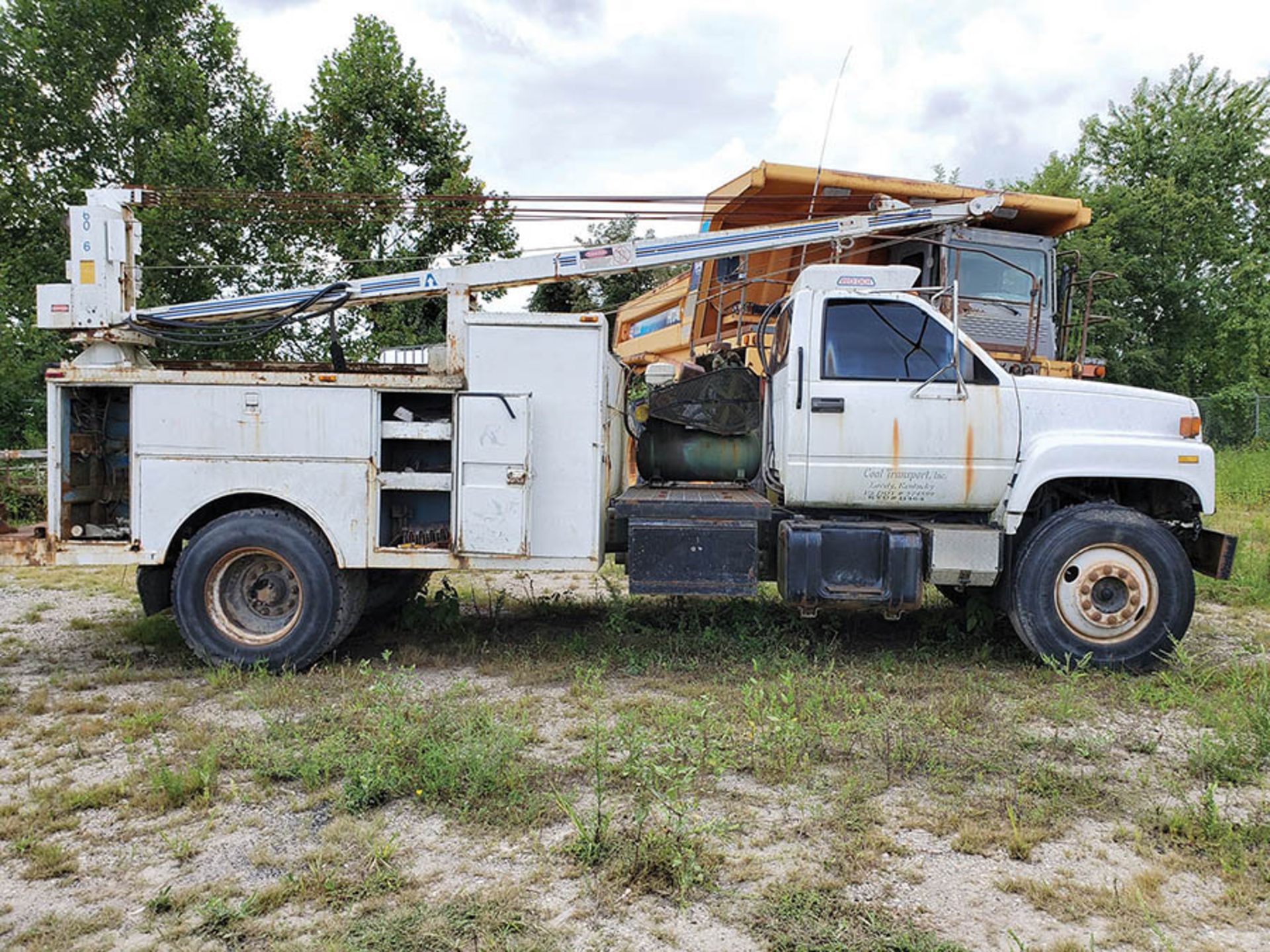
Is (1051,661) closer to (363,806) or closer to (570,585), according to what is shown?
→ (363,806)

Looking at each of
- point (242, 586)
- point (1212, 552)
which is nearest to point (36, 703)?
point (242, 586)

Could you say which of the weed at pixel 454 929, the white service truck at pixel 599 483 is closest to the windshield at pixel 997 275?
the white service truck at pixel 599 483

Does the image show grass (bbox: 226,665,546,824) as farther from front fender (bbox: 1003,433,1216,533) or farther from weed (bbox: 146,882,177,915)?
front fender (bbox: 1003,433,1216,533)

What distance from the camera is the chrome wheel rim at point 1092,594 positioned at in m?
5.79

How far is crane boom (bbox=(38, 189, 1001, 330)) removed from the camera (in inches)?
246

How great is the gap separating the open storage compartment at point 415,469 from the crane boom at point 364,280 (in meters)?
0.92

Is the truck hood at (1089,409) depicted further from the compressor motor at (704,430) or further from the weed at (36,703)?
the weed at (36,703)

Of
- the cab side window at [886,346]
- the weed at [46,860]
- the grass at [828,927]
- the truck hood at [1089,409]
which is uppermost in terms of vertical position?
the cab side window at [886,346]

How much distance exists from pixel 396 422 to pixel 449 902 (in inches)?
136

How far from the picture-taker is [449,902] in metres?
3.15

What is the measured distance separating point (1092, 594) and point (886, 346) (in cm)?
208

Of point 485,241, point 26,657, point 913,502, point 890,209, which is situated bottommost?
point 26,657

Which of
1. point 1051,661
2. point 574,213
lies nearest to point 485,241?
point 574,213

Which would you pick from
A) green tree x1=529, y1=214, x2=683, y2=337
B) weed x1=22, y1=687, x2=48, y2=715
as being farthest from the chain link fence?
weed x1=22, y1=687, x2=48, y2=715
